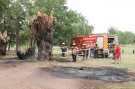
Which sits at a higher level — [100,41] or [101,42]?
[100,41]

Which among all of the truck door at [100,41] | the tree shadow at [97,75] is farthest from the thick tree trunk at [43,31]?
the truck door at [100,41]

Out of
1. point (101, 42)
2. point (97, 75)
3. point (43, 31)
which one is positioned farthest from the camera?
point (101, 42)

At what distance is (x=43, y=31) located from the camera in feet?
94.0

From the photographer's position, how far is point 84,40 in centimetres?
4472

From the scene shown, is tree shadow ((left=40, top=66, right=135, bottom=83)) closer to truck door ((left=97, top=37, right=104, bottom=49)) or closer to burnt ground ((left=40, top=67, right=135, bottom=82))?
burnt ground ((left=40, top=67, right=135, bottom=82))

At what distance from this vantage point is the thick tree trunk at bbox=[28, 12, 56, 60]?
93.3 feet

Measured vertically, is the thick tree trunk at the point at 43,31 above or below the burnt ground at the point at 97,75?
above

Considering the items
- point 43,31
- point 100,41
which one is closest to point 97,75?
point 43,31

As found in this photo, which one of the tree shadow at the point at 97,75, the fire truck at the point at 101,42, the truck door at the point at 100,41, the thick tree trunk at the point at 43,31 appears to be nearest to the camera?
the tree shadow at the point at 97,75

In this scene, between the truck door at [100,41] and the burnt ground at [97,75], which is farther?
A: the truck door at [100,41]

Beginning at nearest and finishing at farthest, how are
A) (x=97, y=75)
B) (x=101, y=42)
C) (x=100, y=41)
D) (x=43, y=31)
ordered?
(x=97, y=75)
(x=43, y=31)
(x=101, y=42)
(x=100, y=41)

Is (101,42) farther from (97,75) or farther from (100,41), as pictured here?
(97,75)

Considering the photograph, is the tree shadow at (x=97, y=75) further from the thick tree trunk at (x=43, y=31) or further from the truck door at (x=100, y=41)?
the truck door at (x=100, y=41)

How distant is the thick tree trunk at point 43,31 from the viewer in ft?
93.3
